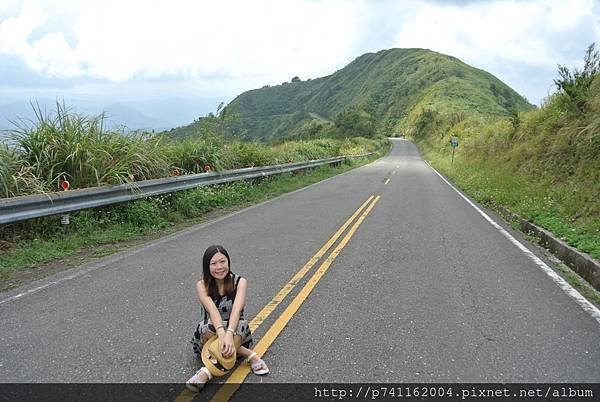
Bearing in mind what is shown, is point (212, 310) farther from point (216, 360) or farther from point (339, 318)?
Answer: point (339, 318)

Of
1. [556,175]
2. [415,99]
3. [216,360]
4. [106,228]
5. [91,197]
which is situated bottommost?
[106,228]

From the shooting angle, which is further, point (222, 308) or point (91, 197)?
point (91, 197)

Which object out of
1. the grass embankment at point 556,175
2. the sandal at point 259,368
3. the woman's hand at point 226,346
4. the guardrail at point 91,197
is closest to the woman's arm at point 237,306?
the woman's hand at point 226,346

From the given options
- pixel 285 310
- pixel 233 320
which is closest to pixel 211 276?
pixel 233 320

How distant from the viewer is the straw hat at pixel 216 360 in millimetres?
3163

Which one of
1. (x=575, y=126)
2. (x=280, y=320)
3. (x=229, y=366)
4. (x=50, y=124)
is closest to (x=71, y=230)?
(x=50, y=124)

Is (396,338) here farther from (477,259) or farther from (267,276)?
(477,259)

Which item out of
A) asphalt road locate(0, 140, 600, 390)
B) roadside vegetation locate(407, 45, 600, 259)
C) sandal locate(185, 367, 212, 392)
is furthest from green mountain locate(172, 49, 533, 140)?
sandal locate(185, 367, 212, 392)

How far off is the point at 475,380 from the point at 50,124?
834 centimetres

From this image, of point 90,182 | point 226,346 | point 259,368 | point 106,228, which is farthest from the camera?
point 90,182

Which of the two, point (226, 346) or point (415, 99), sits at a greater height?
point (415, 99)

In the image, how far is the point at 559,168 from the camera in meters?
12.0

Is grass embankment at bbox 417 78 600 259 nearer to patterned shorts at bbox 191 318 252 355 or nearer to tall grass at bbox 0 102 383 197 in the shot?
patterned shorts at bbox 191 318 252 355

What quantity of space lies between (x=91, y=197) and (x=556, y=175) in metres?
11.3
